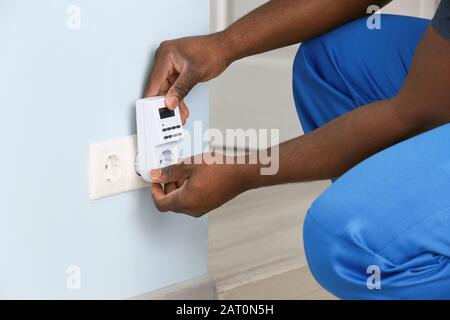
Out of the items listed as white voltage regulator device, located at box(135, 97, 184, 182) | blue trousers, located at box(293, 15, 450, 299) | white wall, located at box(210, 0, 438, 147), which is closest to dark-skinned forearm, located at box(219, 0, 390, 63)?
white voltage regulator device, located at box(135, 97, 184, 182)

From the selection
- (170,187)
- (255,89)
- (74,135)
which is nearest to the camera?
(74,135)

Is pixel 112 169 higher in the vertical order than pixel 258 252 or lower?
higher

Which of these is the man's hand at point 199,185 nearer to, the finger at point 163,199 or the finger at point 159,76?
the finger at point 163,199

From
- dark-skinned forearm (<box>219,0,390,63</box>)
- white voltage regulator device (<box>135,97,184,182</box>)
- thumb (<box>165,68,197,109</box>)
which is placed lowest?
white voltage regulator device (<box>135,97,184,182</box>)

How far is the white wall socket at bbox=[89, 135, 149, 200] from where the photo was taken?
115cm

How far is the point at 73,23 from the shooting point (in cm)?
107

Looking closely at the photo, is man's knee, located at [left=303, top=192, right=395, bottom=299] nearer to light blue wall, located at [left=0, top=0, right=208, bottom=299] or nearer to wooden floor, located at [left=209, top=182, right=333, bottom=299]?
light blue wall, located at [left=0, top=0, right=208, bottom=299]

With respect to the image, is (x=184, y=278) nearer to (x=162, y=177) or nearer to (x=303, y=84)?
(x=162, y=177)

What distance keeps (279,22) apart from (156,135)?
0.83 feet

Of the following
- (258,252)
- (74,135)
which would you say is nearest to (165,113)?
(74,135)

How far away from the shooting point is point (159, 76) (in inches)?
46.3

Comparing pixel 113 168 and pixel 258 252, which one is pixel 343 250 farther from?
pixel 258 252

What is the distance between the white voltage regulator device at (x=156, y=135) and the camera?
1.15 m

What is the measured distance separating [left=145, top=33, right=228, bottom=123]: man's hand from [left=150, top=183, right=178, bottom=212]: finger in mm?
116
